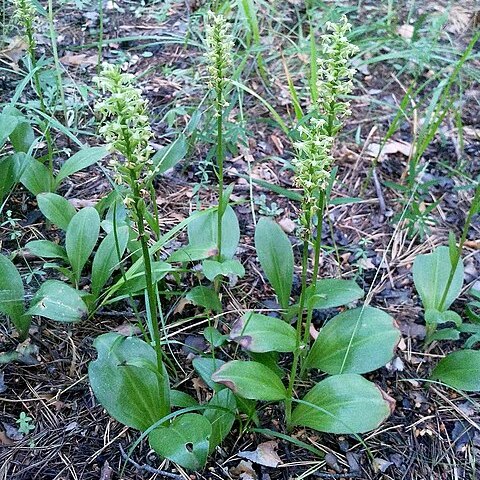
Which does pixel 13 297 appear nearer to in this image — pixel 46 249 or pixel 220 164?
pixel 46 249

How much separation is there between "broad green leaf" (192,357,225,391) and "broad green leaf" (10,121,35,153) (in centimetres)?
160

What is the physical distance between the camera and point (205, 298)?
2.59 meters

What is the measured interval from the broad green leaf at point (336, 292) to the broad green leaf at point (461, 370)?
493mm

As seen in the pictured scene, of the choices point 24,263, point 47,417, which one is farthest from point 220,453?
point 24,263

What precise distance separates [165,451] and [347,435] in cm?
77

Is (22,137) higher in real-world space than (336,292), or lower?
higher

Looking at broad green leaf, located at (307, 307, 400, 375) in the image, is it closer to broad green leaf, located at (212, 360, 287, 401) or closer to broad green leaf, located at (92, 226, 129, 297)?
broad green leaf, located at (212, 360, 287, 401)

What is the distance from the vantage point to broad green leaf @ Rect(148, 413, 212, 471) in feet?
6.62

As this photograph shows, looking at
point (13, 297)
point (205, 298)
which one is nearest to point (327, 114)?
point (205, 298)

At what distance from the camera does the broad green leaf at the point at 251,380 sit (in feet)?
6.98

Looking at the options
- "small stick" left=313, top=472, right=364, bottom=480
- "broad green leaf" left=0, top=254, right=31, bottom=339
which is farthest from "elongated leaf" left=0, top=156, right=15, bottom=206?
"small stick" left=313, top=472, right=364, bottom=480

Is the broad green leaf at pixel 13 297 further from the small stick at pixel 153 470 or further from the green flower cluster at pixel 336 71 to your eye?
the green flower cluster at pixel 336 71

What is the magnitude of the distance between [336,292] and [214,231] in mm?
661

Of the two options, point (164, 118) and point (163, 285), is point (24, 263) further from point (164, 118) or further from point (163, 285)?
point (164, 118)
